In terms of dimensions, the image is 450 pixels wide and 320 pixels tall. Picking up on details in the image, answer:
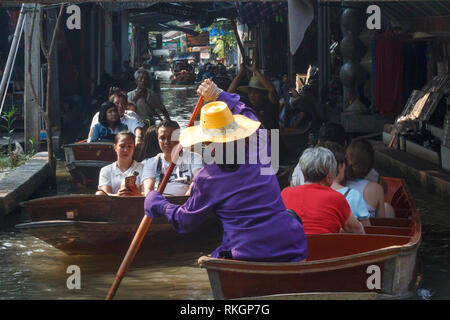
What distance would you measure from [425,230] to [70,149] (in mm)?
5228

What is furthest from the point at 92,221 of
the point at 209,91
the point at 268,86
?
the point at 268,86

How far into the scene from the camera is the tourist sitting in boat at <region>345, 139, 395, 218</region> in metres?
6.47

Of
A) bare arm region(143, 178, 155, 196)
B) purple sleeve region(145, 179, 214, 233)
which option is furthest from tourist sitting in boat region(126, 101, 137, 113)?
purple sleeve region(145, 179, 214, 233)

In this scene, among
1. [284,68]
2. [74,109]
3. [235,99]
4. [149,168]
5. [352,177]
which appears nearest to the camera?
[235,99]

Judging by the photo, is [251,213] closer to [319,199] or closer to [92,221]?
[319,199]

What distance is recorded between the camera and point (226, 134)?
466 centimetres

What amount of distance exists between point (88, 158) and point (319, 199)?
6255mm

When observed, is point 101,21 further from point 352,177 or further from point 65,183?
point 352,177

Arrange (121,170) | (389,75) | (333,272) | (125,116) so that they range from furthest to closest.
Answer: (389,75) → (125,116) → (121,170) → (333,272)

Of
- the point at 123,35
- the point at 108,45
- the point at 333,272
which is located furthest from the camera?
the point at 123,35

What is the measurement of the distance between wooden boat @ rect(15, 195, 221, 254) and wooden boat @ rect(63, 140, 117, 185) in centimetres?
328

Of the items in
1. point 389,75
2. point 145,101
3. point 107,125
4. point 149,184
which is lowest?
point 149,184

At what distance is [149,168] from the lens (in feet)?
25.4
